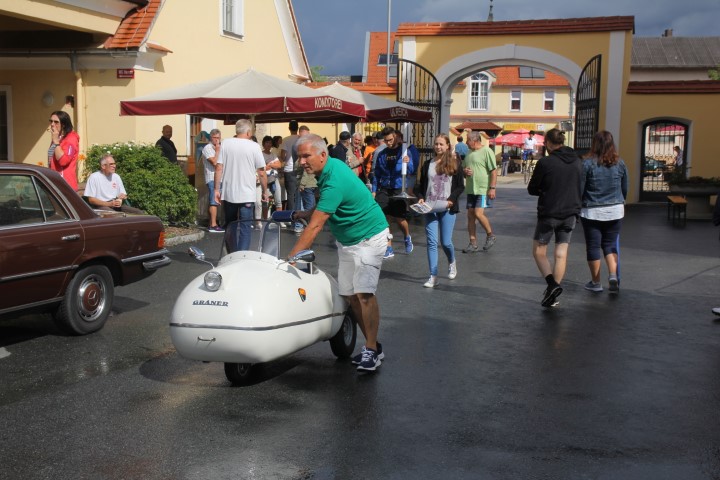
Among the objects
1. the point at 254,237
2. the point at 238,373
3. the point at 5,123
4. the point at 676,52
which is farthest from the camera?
the point at 676,52

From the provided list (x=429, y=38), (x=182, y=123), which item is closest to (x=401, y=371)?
(x=182, y=123)

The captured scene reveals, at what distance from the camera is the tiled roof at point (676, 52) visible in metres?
60.5

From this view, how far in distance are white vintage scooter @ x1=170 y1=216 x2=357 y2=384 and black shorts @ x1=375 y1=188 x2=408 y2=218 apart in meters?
4.24

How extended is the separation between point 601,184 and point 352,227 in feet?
14.5

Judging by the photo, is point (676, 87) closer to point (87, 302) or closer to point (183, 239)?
point (183, 239)

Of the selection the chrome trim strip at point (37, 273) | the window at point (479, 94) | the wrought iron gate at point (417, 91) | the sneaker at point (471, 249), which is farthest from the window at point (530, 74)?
the chrome trim strip at point (37, 273)

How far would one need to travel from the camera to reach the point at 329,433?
519cm

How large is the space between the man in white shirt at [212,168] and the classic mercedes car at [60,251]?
23.3 ft

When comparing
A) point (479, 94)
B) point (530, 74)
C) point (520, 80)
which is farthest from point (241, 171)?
point (530, 74)

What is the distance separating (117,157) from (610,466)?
1202cm

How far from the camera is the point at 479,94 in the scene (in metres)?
64.1

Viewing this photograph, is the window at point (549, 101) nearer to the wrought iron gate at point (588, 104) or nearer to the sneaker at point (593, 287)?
the wrought iron gate at point (588, 104)

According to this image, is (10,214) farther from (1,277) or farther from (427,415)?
(427,415)

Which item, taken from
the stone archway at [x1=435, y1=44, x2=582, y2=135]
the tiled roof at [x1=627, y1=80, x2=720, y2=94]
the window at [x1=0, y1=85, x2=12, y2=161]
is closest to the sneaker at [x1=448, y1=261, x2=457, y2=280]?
the window at [x1=0, y1=85, x2=12, y2=161]
